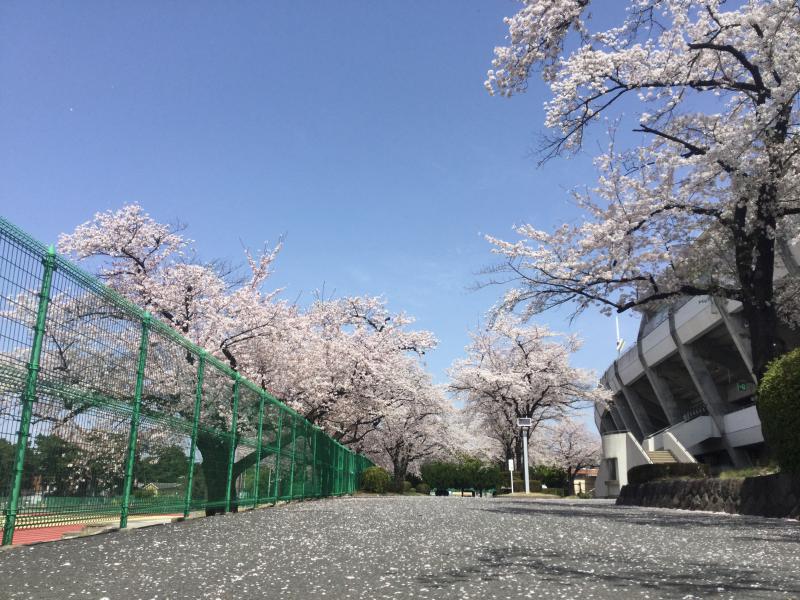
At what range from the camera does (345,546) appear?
20.2 ft

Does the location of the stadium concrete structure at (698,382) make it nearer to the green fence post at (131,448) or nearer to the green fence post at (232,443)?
the green fence post at (232,443)

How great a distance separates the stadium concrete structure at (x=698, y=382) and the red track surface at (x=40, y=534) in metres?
20.6

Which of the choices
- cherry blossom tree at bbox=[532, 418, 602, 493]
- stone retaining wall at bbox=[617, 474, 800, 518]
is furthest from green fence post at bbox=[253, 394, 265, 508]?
cherry blossom tree at bbox=[532, 418, 602, 493]

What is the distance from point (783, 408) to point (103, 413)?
33.7 ft

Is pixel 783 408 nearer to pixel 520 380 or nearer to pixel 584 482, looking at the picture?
pixel 520 380

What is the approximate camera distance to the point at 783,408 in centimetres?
1021

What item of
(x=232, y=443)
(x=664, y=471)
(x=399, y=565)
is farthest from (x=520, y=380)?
(x=399, y=565)

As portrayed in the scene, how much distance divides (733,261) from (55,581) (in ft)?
48.7

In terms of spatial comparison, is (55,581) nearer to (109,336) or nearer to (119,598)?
(119,598)

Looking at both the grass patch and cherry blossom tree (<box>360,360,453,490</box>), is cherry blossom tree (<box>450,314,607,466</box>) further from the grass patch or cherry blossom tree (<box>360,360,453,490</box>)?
the grass patch

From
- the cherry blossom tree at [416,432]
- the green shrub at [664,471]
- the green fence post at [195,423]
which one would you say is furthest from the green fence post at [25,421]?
the cherry blossom tree at [416,432]

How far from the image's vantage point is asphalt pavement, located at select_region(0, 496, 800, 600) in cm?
387

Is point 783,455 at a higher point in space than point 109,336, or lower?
lower

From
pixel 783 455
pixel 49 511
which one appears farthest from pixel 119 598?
pixel 783 455
